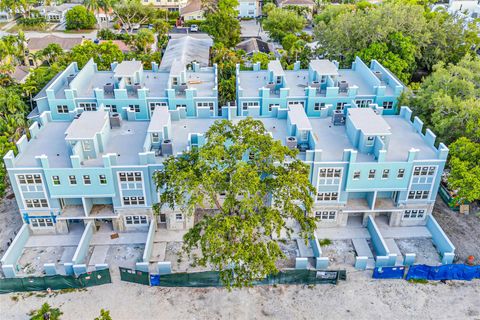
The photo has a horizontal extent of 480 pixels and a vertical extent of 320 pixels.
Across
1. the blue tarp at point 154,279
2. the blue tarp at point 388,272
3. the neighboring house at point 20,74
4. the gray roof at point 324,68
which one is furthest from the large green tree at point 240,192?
the neighboring house at point 20,74

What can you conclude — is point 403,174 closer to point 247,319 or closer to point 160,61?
point 247,319

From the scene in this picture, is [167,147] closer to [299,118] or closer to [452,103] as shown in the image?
[299,118]

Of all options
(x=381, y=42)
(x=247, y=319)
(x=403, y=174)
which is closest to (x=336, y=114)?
(x=403, y=174)

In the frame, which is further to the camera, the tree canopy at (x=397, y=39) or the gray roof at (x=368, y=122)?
the tree canopy at (x=397, y=39)

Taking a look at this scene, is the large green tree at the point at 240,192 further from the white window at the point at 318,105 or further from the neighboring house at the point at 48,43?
the neighboring house at the point at 48,43

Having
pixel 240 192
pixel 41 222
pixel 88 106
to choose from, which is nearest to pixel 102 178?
pixel 41 222

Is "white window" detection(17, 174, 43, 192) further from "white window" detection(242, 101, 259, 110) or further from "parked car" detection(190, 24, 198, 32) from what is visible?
"parked car" detection(190, 24, 198, 32)
